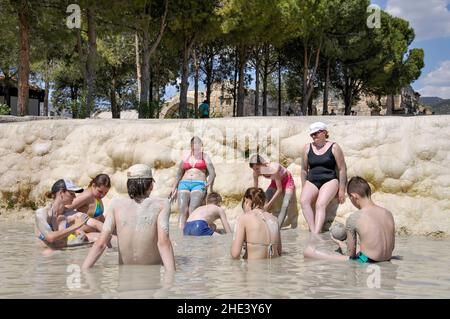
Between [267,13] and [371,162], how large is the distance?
21003 millimetres

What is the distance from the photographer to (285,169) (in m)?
9.40

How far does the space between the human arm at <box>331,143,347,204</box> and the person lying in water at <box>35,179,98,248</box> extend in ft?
12.5

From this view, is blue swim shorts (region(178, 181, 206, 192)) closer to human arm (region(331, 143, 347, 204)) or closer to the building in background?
human arm (region(331, 143, 347, 204))

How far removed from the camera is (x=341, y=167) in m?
8.51

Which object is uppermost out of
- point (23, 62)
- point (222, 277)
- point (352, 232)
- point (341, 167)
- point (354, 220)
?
point (23, 62)

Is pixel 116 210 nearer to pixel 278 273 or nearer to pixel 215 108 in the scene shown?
pixel 278 273

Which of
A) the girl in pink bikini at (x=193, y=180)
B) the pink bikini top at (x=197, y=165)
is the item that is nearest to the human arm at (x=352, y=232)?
the girl in pink bikini at (x=193, y=180)

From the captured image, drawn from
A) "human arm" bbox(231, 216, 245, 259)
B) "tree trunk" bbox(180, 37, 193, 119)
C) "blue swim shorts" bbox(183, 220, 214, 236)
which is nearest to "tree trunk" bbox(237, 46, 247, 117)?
"tree trunk" bbox(180, 37, 193, 119)

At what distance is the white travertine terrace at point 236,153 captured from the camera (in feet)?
29.3

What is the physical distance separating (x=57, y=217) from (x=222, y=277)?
279cm

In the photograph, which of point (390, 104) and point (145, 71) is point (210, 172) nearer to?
point (145, 71)

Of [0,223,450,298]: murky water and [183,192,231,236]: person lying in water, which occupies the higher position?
[183,192,231,236]: person lying in water

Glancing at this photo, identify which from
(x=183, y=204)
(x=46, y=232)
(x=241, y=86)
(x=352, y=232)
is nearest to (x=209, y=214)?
(x=183, y=204)

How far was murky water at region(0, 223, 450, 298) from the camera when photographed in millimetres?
4543
